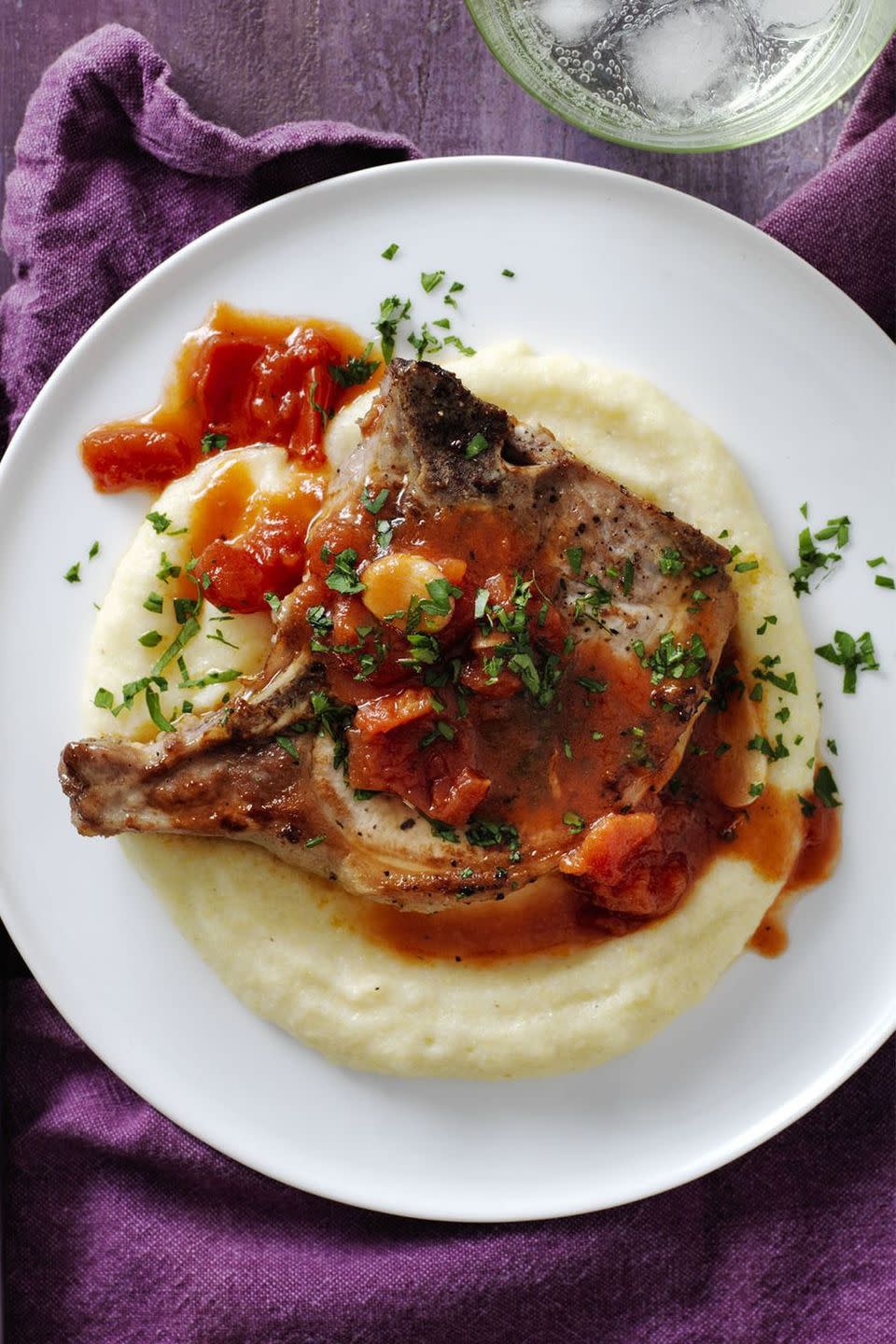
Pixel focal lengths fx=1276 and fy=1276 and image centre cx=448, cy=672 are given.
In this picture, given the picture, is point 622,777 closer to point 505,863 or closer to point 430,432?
point 505,863

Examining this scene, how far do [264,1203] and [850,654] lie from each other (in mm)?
4715

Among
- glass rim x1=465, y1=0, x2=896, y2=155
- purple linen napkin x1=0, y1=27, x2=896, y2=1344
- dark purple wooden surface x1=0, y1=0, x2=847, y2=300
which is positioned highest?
glass rim x1=465, y1=0, x2=896, y2=155

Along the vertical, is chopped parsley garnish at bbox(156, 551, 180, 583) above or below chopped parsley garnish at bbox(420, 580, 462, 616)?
below

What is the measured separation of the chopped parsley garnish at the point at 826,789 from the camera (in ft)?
23.8

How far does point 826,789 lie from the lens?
7270 mm

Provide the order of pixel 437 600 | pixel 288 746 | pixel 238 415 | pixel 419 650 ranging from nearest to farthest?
pixel 437 600
pixel 419 650
pixel 288 746
pixel 238 415

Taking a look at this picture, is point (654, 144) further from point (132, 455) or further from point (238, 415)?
point (132, 455)

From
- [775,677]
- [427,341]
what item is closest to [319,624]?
[427,341]

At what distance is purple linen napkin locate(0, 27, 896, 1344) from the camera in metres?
7.35

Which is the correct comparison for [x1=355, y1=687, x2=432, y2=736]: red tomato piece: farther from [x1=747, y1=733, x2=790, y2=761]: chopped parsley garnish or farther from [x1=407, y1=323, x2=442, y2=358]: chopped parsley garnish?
[x1=407, y1=323, x2=442, y2=358]: chopped parsley garnish

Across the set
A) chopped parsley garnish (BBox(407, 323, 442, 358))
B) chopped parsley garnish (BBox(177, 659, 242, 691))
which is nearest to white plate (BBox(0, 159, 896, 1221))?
chopped parsley garnish (BBox(407, 323, 442, 358))

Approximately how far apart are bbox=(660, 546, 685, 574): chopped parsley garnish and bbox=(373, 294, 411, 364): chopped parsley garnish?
6.52 feet

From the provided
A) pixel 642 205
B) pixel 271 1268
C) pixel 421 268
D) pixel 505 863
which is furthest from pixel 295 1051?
pixel 642 205

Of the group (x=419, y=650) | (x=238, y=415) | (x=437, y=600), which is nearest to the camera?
(x=437, y=600)
